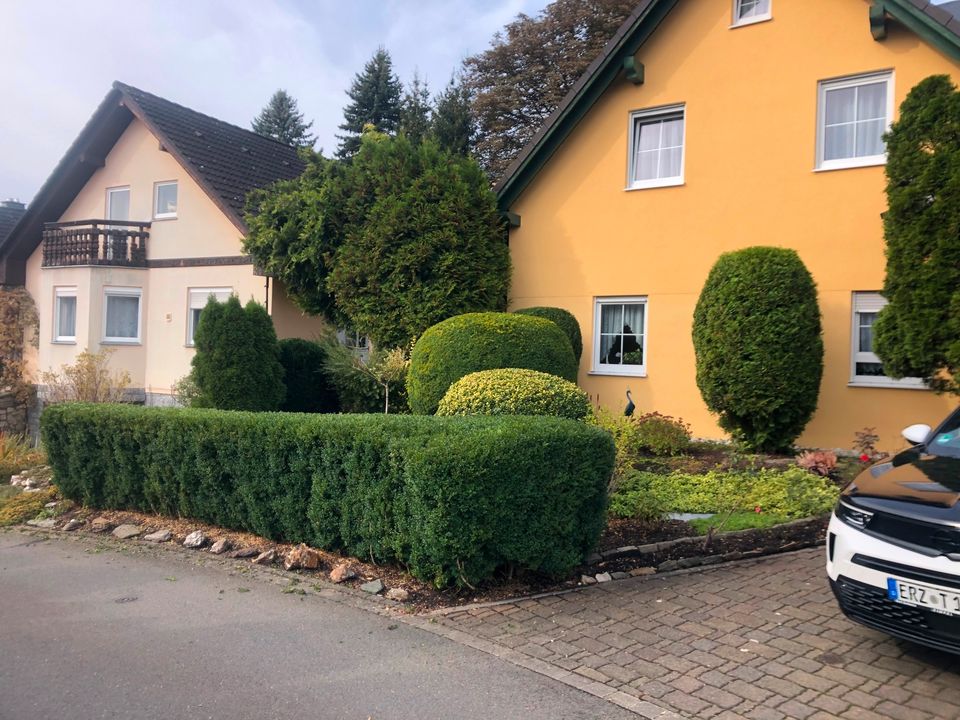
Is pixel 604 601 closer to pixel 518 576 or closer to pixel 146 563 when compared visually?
pixel 518 576

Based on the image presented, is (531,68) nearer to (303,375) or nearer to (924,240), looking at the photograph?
(303,375)

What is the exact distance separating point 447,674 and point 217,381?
825cm

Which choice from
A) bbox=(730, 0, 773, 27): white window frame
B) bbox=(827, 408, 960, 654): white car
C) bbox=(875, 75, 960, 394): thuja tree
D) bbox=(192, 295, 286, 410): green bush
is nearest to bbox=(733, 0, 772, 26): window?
bbox=(730, 0, 773, 27): white window frame

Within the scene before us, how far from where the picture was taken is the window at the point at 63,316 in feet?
66.1

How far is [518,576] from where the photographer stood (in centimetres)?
597

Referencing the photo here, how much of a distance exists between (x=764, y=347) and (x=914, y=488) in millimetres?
6068

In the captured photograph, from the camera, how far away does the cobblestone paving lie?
4.01 metres

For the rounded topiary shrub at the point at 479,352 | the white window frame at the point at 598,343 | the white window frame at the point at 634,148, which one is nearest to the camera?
the rounded topiary shrub at the point at 479,352

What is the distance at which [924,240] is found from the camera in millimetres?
8867

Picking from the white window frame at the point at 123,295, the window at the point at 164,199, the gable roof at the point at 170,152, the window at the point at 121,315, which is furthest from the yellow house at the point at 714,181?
the window at the point at 121,315

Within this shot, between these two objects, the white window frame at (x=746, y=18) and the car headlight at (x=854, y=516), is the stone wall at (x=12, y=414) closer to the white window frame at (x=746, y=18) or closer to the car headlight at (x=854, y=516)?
the white window frame at (x=746, y=18)

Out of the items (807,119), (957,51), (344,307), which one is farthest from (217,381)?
Result: (957,51)

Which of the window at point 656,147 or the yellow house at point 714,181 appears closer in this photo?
the yellow house at point 714,181

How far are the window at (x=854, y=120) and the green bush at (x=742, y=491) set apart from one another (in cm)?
530
